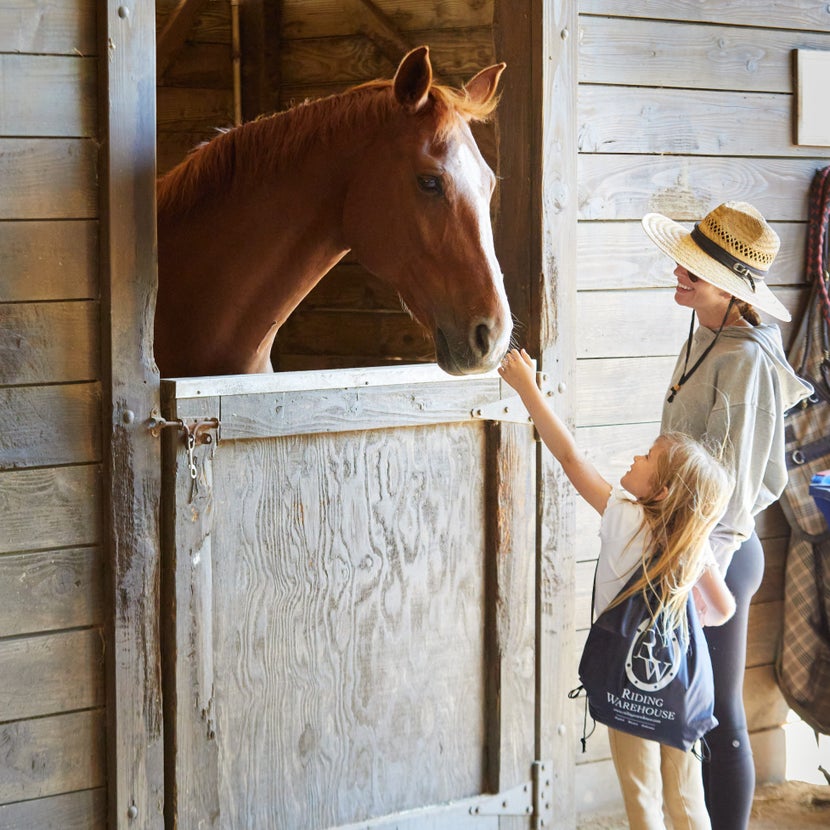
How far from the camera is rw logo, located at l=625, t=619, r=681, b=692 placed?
6.37ft

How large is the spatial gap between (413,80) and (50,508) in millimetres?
1088

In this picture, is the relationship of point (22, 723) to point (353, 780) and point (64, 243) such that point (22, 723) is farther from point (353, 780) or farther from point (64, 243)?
point (64, 243)

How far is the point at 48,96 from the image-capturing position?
6.40 feet

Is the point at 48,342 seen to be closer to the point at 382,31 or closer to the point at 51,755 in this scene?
the point at 51,755

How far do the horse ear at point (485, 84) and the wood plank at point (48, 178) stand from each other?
0.85 meters

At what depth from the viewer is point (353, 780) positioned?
2.40m

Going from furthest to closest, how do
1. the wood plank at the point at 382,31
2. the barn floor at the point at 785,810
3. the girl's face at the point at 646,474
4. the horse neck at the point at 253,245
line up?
the wood plank at the point at 382,31 → the barn floor at the point at 785,810 → the horse neck at the point at 253,245 → the girl's face at the point at 646,474

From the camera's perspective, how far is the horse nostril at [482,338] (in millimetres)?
2166

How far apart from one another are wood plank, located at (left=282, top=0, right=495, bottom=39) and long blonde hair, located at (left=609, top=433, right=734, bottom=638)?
178 cm

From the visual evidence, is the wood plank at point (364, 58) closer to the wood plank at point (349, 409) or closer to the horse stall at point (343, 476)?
the horse stall at point (343, 476)

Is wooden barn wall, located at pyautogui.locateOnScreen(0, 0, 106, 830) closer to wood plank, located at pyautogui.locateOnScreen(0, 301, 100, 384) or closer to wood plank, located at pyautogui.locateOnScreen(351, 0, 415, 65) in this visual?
wood plank, located at pyautogui.locateOnScreen(0, 301, 100, 384)

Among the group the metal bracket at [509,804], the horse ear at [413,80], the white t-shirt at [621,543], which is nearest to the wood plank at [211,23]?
the horse ear at [413,80]

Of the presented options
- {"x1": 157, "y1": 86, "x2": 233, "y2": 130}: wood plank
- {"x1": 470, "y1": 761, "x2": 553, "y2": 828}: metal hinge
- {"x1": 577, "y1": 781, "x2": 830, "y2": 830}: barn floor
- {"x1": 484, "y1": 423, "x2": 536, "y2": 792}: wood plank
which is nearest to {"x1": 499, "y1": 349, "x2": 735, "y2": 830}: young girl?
{"x1": 484, "y1": 423, "x2": 536, "y2": 792}: wood plank

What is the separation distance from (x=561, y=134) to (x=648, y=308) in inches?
19.7
